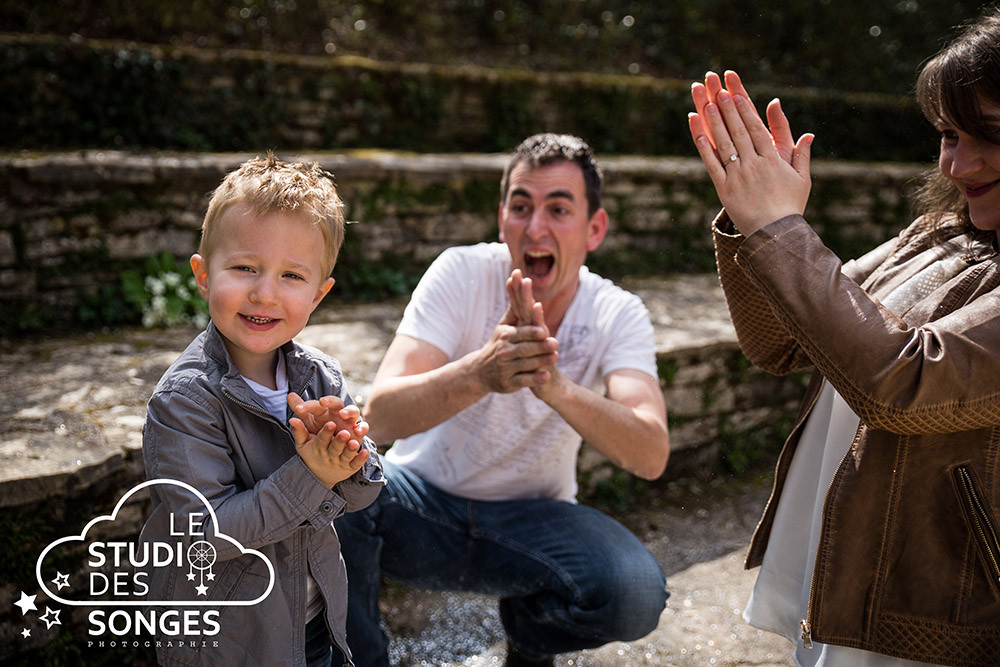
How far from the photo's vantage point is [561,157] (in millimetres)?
2494

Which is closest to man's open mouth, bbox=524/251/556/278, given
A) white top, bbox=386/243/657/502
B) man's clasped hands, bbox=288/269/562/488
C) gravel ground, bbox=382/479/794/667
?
white top, bbox=386/243/657/502

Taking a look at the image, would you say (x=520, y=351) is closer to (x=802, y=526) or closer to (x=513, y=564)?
(x=513, y=564)

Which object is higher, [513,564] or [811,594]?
[811,594]

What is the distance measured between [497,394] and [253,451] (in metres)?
0.98

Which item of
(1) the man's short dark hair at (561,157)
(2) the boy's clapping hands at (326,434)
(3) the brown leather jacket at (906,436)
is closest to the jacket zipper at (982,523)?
(3) the brown leather jacket at (906,436)

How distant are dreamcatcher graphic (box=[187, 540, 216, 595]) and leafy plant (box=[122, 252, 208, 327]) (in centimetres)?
271

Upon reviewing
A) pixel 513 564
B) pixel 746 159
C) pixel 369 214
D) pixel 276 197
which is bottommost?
pixel 513 564

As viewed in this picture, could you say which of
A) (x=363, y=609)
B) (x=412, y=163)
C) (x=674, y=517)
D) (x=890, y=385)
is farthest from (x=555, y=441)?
(x=412, y=163)

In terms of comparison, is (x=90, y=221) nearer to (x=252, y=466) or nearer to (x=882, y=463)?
(x=252, y=466)

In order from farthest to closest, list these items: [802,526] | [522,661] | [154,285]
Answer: [154,285] < [522,661] < [802,526]

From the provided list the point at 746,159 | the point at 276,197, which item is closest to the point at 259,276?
the point at 276,197

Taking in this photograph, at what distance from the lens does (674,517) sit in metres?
3.68

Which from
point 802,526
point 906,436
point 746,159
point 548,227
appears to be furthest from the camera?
point 548,227

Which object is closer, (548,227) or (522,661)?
(522,661)
